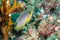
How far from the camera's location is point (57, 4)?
5.12 meters

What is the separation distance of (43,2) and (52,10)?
1.41 feet

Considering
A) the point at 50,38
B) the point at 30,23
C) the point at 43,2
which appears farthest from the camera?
the point at 43,2

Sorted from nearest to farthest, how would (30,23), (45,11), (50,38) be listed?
(50,38) < (30,23) < (45,11)

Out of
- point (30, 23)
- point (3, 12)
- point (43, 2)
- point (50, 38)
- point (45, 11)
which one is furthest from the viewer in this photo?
point (43, 2)

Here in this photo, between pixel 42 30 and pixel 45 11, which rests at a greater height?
pixel 45 11

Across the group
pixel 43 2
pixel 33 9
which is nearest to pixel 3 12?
pixel 33 9

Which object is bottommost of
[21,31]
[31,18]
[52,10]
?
[21,31]

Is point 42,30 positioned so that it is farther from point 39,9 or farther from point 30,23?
point 39,9

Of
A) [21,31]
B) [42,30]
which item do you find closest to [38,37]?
[42,30]

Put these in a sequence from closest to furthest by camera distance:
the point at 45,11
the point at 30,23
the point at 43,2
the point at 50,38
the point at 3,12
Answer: the point at 3,12
the point at 50,38
the point at 30,23
the point at 45,11
the point at 43,2

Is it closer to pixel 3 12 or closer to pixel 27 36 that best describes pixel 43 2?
pixel 27 36

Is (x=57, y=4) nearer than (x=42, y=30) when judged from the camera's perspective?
No

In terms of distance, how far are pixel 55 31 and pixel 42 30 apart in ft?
1.05

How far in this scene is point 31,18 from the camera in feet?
15.2
